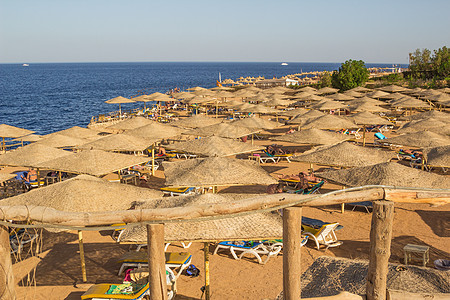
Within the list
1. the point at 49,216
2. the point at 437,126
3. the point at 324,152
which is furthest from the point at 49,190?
the point at 437,126

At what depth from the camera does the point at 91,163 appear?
9.71m

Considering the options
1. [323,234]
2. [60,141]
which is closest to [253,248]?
[323,234]

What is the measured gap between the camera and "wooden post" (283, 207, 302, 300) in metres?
3.66

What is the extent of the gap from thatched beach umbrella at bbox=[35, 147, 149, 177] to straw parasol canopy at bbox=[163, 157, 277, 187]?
50.8 inches

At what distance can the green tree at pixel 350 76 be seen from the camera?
39.2 m

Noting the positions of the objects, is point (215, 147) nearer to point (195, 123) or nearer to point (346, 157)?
point (346, 157)

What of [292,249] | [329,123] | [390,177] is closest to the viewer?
[292,249]

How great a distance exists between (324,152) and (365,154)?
1139 mm

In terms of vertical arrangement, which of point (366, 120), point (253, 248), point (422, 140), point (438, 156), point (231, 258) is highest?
point (366, 120)

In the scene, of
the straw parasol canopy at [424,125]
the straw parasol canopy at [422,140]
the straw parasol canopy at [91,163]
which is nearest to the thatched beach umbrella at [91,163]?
the straw parasol canopy at [91,163]

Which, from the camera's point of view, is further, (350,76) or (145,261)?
(350,76)

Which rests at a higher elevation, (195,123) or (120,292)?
(195,123)

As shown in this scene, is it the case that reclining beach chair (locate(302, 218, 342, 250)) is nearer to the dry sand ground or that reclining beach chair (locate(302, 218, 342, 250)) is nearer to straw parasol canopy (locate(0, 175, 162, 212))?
the dry sand ground

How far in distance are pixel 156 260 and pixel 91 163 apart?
6.79 m
